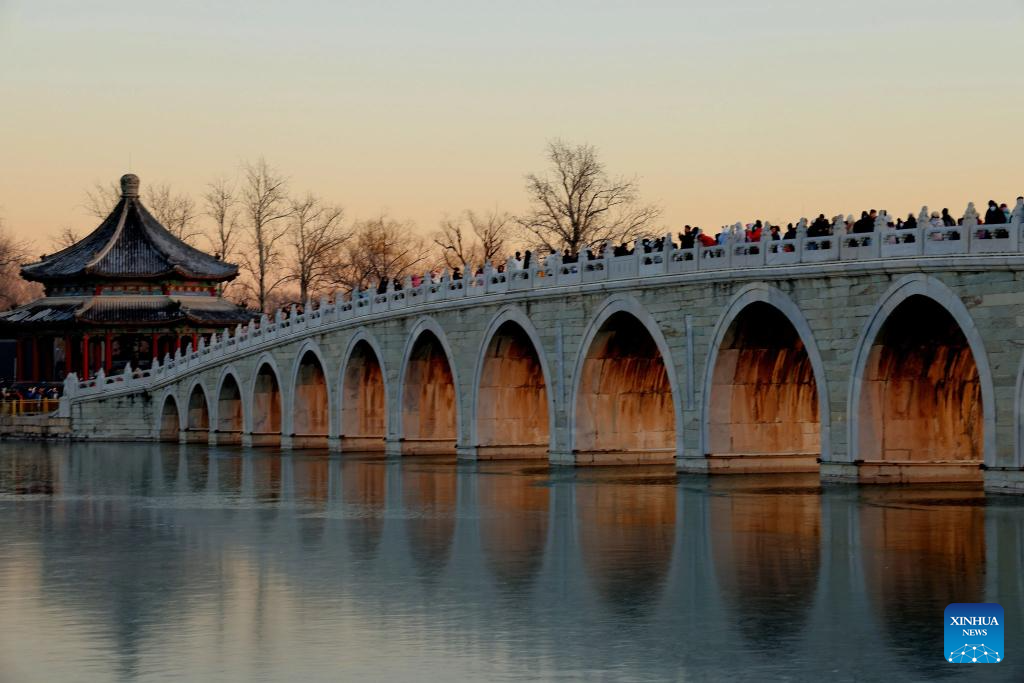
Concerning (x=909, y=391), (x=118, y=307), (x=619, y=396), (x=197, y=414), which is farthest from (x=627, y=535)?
(x=118, y=307)

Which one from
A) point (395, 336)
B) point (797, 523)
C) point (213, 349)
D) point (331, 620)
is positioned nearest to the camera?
point (331, 620)

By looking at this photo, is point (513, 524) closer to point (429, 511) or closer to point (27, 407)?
point (429, 511)

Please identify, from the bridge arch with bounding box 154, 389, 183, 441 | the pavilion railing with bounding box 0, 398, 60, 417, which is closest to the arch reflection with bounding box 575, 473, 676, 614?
the bridge arch with bounding box 154, 389, 183, 441

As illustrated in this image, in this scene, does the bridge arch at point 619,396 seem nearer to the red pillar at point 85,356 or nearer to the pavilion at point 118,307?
the pavilion at point 118,307

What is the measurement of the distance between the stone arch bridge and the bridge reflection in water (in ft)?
5.42

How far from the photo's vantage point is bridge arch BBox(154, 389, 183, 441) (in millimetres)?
63031

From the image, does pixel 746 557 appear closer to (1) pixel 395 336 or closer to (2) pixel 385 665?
(2) pixel 385 665

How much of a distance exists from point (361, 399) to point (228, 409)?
997cm

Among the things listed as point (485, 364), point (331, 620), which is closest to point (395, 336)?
point (485, 364)

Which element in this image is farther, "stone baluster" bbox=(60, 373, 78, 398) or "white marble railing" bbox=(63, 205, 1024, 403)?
"stone baluster" bbox=(60, 373, 78, 398)

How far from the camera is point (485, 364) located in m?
43.6

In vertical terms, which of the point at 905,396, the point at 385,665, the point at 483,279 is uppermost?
the point at 483,279

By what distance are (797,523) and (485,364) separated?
59.3ft

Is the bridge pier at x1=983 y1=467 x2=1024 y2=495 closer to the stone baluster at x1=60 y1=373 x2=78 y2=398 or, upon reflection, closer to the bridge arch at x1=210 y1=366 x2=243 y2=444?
the bridge arch at x1=210 y1=366 x2=243 y2=444
